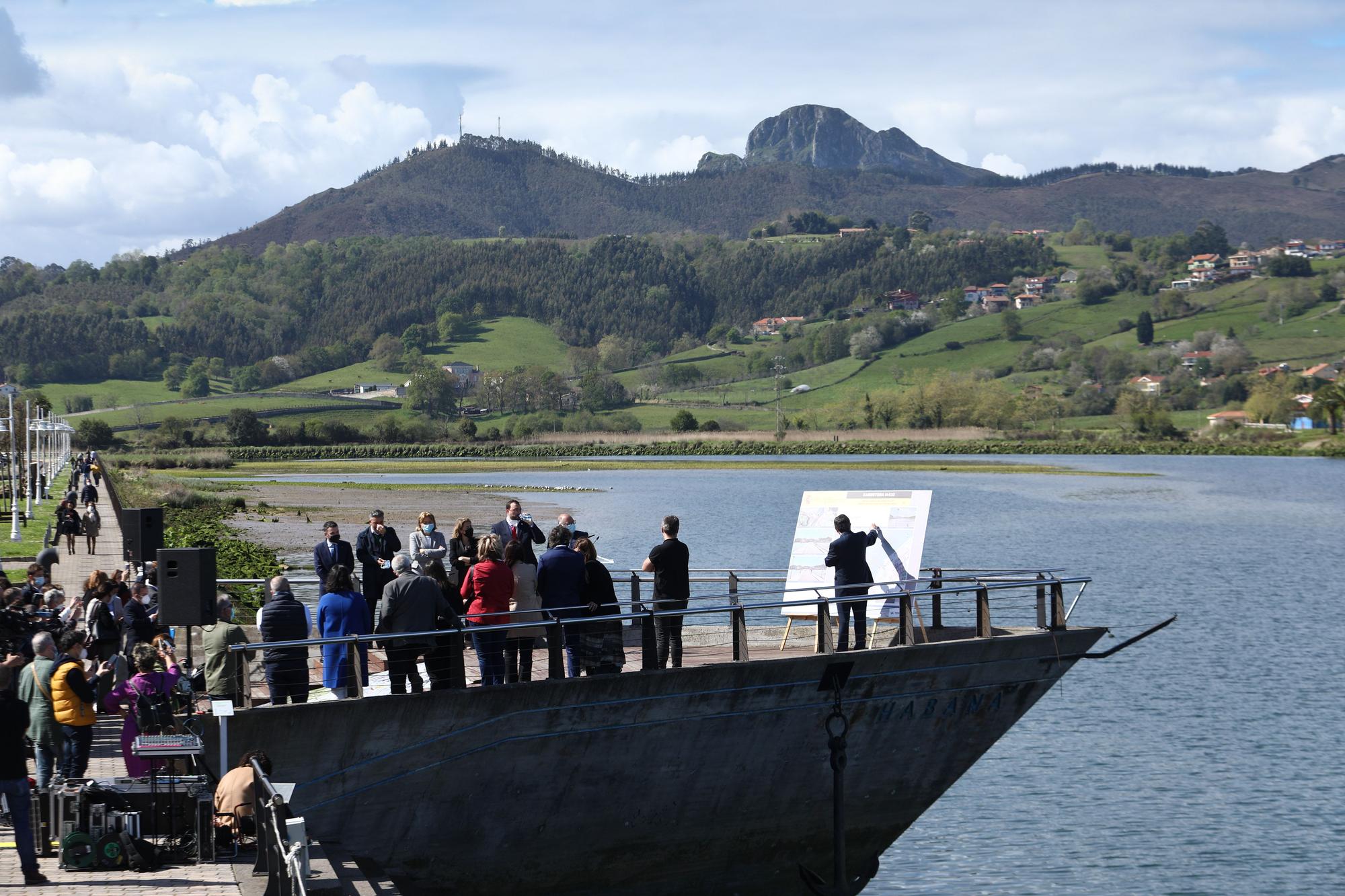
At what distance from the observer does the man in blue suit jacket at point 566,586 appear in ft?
46.0

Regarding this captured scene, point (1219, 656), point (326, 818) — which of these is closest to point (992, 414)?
point (1219, 656)

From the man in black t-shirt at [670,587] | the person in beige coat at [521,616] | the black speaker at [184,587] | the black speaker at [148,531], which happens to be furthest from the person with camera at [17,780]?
the black speaker at [148,531]

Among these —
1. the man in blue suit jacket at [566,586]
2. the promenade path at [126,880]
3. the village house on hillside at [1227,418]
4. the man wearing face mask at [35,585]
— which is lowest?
the promenade path at [126,880]

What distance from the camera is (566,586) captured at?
46.3 feet

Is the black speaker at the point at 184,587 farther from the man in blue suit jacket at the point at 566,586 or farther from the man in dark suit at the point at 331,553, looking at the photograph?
the man in dark suit at the point at 331,553

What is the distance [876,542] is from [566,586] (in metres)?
4.11

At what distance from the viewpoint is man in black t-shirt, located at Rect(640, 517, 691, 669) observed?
14766 mm

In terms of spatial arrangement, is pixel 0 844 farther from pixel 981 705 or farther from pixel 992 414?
pixel 992 414

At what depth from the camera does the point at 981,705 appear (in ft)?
53.3

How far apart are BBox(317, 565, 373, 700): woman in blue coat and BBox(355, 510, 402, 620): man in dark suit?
378 centimetres

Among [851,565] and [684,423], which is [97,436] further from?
[851,565]

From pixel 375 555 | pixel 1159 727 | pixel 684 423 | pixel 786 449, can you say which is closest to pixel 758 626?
pixel 375 555

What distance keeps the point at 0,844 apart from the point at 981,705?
10002 mm

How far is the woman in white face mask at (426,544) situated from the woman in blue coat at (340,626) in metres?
2.87
